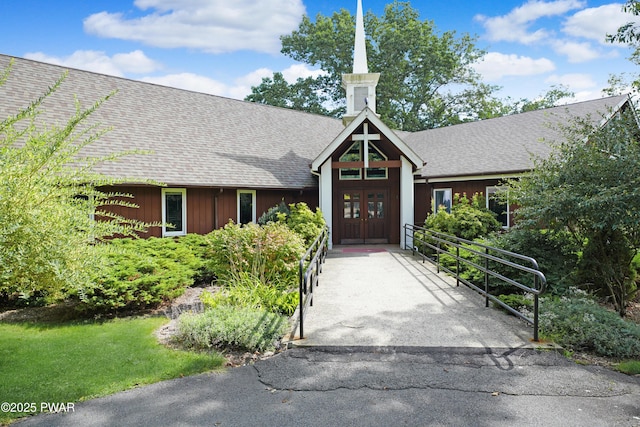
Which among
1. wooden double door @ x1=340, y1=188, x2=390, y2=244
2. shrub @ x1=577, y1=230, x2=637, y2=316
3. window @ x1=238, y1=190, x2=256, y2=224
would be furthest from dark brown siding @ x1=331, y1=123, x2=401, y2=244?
shrub @ x1=577, y1=230, x2=637, y2=316

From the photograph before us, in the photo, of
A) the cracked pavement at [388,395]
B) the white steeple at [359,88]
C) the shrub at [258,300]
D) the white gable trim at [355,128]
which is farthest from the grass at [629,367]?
the white steeple at [359,88]

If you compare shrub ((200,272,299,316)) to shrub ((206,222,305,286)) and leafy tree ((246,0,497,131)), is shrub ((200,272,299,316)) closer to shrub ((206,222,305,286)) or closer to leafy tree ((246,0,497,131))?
shrub ((206,222,305,286))

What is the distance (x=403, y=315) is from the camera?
6.71 metres

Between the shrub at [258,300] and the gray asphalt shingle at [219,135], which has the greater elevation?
the gray asphalt shingle at [219,135]

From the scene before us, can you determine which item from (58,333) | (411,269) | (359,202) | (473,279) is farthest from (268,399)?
(359,202)

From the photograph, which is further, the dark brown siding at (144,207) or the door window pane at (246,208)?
the door window pane at (246,208)

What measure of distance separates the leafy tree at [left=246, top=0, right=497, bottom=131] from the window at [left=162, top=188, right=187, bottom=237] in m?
24.0

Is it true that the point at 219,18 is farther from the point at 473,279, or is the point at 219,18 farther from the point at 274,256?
the point at 473,279

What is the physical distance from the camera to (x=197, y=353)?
5.35m

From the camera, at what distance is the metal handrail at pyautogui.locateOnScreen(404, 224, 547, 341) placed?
5.52 m

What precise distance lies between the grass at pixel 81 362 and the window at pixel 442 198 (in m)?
12.8

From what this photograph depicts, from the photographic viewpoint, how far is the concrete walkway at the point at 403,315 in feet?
18.2

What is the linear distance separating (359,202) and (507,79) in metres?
23.5

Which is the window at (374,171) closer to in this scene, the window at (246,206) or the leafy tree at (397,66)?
the window at (246,206)
